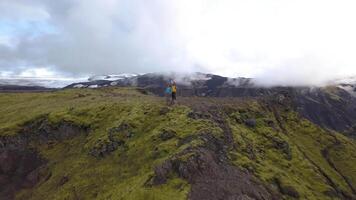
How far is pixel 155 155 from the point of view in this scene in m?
59.8

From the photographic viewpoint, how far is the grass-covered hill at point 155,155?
53.8 meters

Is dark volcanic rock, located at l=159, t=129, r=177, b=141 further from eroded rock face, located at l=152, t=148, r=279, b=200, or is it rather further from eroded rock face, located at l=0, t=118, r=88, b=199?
eroded rock face, located at l=0, t=118, r=88, b=199

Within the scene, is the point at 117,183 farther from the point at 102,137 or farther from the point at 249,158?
the point at 249,158

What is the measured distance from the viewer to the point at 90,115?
261ft

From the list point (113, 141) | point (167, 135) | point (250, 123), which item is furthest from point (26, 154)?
point (250, 123)

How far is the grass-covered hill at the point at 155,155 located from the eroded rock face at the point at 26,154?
0.58 feet

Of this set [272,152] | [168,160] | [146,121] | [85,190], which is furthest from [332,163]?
[85,190]

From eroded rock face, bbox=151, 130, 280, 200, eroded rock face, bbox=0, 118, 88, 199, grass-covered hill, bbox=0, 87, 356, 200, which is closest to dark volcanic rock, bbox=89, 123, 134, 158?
grass-covered hill, bbox=0, 87, 356, 200

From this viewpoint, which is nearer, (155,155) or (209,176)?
(209,176)

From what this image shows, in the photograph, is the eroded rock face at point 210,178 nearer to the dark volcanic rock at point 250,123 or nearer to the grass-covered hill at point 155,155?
the grass-covered hill at point 155,155

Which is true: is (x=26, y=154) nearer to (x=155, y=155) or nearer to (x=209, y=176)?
(x=155, y=155)

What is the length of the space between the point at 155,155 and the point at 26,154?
1056 inches

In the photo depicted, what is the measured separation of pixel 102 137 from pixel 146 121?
8246 millimetres

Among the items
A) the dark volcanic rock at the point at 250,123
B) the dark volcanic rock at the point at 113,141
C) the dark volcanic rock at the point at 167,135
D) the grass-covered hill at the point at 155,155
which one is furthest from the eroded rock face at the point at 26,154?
the dark volcanic rock at the point at 250,123
